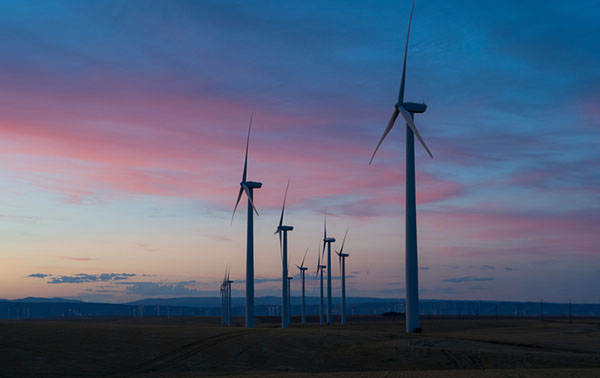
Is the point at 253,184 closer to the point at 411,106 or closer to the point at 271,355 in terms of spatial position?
the point at 411,106

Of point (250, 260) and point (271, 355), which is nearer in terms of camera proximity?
point (271, 355)

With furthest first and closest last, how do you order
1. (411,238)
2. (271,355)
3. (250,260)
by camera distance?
(250,260), (411,238), (271,355)

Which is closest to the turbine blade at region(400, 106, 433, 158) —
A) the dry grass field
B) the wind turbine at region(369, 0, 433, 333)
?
the wind turbine at region(369, 0, 433, 333)

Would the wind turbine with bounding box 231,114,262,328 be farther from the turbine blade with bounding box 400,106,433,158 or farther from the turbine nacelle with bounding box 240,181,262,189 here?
the turbine blade with bounding box 400,106,433,158

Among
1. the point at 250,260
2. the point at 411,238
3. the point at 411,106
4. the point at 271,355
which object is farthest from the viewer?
the point at 250,260

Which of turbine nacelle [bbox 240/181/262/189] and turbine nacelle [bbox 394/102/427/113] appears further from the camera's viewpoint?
turbine nacelle [bbox 240/181/262/189]

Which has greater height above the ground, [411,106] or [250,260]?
[411,106]

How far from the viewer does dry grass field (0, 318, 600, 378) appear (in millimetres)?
47531

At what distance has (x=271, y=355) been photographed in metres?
55.3

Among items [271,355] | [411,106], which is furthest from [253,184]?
[271,355]

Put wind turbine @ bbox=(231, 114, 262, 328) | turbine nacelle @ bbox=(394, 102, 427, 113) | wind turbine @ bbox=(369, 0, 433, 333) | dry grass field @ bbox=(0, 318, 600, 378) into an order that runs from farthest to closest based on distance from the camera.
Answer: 1. wind turbine @ bbox=(231, 114, 262, 328)
2. turbine nacelle @ bbox=(394, 102, 427, 113)
3. wind turbine @ bbox=(369, 0, 433, 333)
4. dry grass field @ bbox=(0, 318, 600, 378)

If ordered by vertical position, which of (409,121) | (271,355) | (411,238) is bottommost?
(271,355)

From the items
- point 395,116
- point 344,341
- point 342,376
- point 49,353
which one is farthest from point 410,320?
point 49,353

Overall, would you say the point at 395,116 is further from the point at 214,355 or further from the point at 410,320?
the point at 214,355
